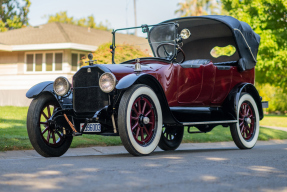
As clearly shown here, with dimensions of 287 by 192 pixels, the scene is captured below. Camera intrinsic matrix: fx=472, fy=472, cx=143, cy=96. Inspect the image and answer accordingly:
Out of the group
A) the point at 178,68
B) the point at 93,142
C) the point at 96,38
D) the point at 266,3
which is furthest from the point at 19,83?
the point at 178,68

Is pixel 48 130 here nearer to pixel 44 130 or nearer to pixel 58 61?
pixel 44 130

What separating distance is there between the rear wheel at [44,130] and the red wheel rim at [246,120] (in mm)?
3727

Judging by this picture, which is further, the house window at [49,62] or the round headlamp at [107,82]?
the house window at [49,62]

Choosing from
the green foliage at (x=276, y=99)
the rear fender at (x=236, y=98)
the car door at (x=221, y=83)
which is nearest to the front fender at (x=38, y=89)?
the car door at (x=221, y=83)

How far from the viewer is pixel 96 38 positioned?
30.9 m

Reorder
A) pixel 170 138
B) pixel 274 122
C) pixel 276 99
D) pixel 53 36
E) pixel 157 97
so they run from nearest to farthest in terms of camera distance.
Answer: pixel 157 97 < pixel 170 138 < pixel 274 122 < pixel 53 36 < pixel 276 99

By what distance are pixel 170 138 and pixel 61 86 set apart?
324 cm

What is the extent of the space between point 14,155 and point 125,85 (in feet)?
8.48

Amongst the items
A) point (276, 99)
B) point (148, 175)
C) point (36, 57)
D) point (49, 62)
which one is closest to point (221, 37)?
point (148, 175)

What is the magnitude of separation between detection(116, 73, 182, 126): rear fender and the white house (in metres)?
19.7

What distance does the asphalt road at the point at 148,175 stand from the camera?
15.3 feet

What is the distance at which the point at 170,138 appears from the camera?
10.2 m

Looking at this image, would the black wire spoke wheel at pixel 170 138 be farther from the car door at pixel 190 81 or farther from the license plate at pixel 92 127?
the license plate at pixel 92 127

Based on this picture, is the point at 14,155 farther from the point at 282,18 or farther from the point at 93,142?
the point at 282,18
